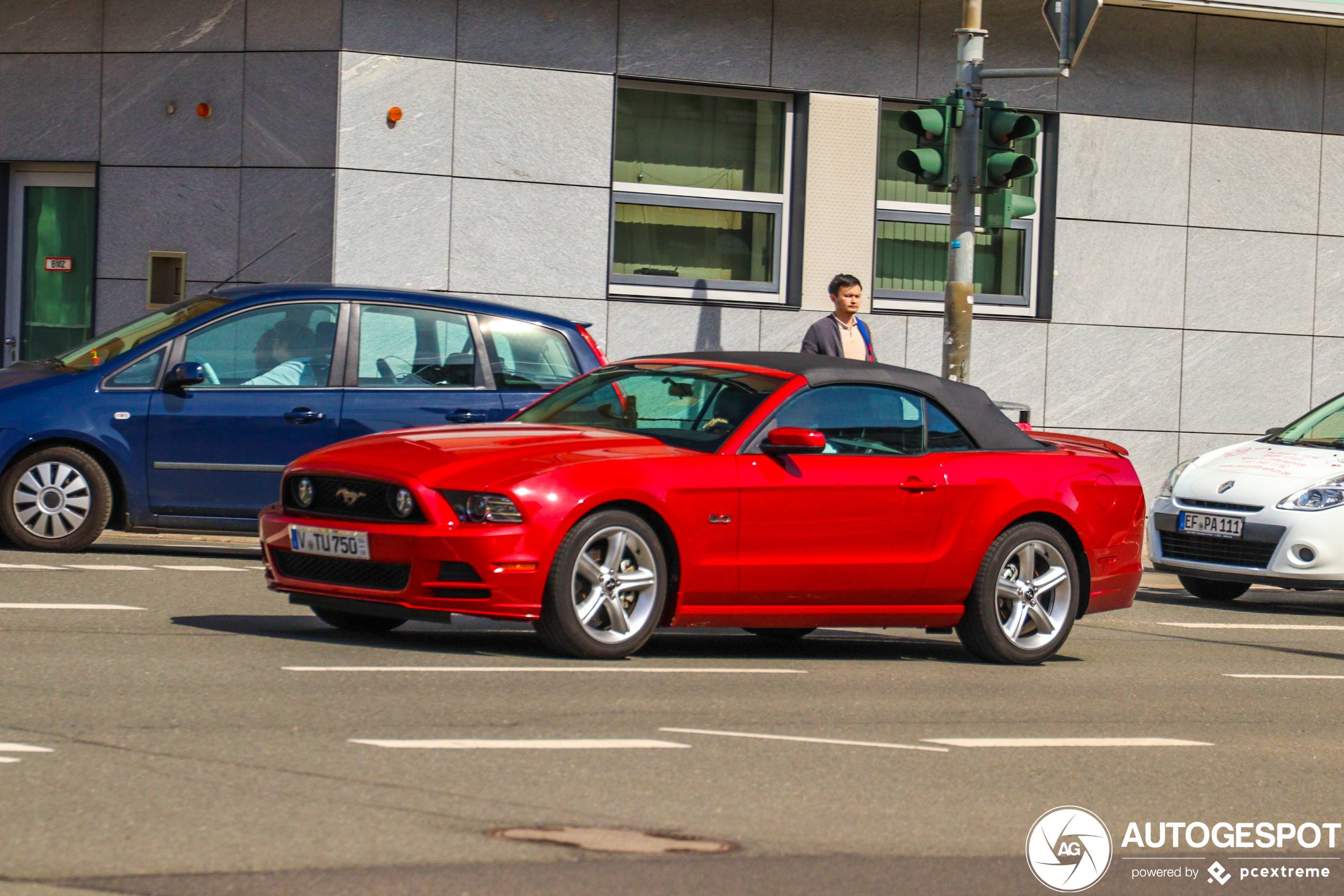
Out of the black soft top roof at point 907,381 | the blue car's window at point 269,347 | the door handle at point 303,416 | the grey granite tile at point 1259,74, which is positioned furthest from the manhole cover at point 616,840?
the grey granite tile at point 1259,74

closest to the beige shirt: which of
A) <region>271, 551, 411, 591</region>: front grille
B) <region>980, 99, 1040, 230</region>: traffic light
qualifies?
<region>980, 99, 1040, 230</region>: traffic light

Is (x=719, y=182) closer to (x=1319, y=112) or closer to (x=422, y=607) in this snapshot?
(x=1319, y=112)

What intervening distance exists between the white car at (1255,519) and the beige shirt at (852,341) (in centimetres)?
239

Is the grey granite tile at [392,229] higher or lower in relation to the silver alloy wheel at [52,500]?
higher

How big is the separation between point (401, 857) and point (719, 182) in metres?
14.3

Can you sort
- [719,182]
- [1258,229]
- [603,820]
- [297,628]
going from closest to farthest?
[603,820]
[297,628]
[719,182]
[1258,229]

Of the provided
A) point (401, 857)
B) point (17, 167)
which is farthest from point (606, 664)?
point (17, 167)

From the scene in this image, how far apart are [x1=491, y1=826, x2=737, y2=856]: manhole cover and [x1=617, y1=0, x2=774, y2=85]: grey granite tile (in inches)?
520

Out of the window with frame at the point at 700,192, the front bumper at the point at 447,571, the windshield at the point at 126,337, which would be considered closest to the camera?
the front bumper at the point at 447,571

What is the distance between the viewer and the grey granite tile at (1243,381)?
65.2 ft

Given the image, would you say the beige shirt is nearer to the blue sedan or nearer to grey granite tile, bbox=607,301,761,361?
the blue sedan

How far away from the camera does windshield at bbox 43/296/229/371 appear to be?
38.1 ft

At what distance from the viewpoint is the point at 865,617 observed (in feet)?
29.4

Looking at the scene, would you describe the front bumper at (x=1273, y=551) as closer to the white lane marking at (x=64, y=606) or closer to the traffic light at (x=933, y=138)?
the traffic light at (x=933, y=138)
